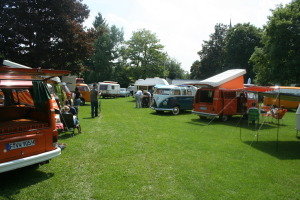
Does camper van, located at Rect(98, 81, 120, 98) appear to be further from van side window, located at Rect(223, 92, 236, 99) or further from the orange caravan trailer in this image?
van side window, located at Rect(223, 92, 236, 99)

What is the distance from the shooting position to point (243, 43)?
4641cm

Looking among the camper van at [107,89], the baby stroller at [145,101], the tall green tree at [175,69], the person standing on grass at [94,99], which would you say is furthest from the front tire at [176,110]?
the tall green tree at [175,69]

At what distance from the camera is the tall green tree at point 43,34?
734 inches

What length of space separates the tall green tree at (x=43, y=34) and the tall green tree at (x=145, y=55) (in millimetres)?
27790

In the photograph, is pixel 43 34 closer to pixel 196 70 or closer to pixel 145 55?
pixel 145 55

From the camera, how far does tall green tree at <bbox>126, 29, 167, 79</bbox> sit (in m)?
49.1

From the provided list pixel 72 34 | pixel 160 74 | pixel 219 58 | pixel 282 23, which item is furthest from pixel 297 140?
pixel 219 58

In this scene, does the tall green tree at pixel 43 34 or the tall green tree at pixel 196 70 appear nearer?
the tall green tree at pixel 43 34

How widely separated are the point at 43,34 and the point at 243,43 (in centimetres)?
3808

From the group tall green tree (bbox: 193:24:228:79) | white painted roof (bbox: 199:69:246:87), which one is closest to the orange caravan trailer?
white painted roof (bbox: 199:69:246:87)

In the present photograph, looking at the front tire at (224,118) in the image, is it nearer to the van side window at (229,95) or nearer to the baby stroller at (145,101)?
the van side window at (229,95)

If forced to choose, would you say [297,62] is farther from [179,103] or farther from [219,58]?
[219,58]

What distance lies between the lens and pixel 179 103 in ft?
57.7

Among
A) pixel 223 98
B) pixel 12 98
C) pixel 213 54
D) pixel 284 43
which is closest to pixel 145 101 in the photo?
pixel 223 98
